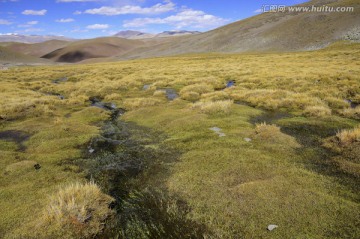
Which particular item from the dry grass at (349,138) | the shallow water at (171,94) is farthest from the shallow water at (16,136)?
the dry grass at (349,138)

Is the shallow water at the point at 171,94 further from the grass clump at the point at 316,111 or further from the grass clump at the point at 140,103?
the grass clump at the point at 316,111

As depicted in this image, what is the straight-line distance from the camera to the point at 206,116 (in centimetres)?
1891

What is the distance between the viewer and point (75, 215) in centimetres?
779

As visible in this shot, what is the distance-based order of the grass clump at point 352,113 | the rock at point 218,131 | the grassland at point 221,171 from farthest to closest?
the grass clump at point 352,113, the rock at point 218,131, the grassland at point 221,171

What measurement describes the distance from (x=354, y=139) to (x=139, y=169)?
33.5 ft

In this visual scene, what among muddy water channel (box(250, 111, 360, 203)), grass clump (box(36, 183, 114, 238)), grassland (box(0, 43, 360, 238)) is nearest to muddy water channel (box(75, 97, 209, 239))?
grassland (box(0, 43, 360, 238))

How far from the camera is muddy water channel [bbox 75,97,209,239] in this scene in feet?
26.0

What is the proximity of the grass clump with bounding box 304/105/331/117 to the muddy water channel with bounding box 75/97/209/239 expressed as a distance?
1094cm

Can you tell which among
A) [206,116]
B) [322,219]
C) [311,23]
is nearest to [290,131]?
[206,116]

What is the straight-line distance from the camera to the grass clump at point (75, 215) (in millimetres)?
7414

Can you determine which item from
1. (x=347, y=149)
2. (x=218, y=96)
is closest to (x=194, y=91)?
(x=218, y=96)

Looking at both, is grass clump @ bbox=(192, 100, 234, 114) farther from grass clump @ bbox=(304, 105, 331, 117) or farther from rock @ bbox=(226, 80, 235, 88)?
rock @ bbox=(226, 80, 235, 88)

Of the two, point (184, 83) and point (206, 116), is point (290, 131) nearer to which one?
point (206, 116)

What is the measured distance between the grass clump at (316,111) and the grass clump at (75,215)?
15845 mm
